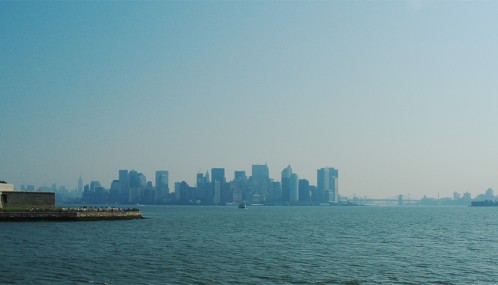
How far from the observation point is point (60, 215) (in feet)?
314

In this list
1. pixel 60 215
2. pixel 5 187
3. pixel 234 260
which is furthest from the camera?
pixel 5 187

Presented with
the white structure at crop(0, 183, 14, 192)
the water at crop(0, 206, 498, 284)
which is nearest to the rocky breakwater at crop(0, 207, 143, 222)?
the white structure at crop(0, 183, 14, 192)

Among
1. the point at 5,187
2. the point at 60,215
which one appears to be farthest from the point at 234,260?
the point at 5,187

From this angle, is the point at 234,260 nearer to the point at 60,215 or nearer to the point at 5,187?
the point at 60,215

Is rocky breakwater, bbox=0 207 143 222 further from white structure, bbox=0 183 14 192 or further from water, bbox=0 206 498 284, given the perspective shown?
water, bbox=0 206 498 284

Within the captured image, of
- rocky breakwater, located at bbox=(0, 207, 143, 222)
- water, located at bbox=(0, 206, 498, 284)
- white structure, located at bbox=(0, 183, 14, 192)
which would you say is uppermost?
white structure, located at bbox=(0, 183, 14, 192)

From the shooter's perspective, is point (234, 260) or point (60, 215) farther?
point (60, 215)

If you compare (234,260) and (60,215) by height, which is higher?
(60,215)

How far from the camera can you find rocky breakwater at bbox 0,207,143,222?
3513 inches

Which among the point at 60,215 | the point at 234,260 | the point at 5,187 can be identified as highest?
the point at 5,187

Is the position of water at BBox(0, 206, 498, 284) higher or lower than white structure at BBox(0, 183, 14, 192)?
lower

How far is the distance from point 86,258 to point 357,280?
76.2 feet

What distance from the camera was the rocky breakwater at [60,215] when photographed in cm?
8924

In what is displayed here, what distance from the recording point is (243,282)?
36.3 m
